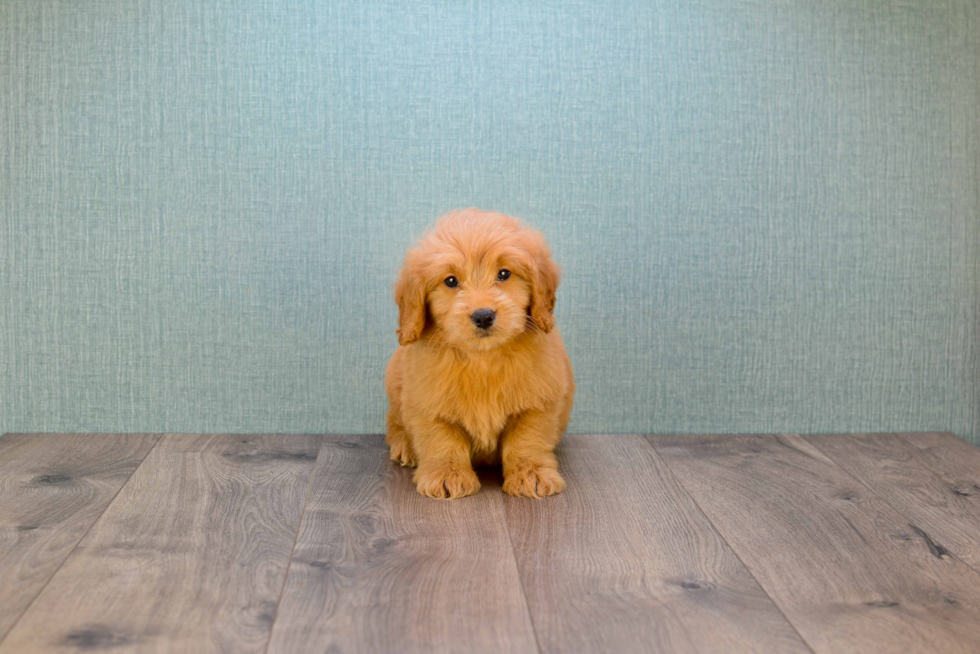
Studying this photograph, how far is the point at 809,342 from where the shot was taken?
2666 mm

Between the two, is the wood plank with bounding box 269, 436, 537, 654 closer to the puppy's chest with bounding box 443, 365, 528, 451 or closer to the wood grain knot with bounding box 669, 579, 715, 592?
the puppy's chest with bounding box 443, 365, 528, 451

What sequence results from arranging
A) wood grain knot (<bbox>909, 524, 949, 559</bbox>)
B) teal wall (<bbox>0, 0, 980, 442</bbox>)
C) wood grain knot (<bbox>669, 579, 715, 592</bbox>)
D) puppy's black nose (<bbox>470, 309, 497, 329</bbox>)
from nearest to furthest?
wood grain knot (<bbox>669, 579, 715, 592</bbox>)
wood grain knot (<bbox>909, 524, 949, 559</bbox>)
puppy's black nose (<bbox>470, 309, 497, 329</bbox>)
teal wall (<bbox>0, 0, 980, 442</bbox>)

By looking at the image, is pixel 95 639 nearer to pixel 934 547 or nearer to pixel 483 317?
pixel 483 317

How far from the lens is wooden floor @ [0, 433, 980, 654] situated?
147cm

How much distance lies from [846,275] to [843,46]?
0.65 meters

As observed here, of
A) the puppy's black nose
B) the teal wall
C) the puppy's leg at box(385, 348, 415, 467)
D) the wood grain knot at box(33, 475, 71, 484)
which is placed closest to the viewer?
the puppy's black nose

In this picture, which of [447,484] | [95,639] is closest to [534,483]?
[447,484]

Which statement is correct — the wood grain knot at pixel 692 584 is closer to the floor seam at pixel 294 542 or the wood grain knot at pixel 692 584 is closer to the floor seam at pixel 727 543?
the floor seam at pixel 727 543

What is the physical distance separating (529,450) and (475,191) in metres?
0.79

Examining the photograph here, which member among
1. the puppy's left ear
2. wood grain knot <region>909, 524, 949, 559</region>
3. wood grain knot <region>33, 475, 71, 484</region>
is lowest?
wood grain knot <region>33, 475, 71, 484</region>

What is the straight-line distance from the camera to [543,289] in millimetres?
2068

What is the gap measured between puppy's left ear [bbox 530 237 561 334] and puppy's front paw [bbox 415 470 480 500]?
39 cm

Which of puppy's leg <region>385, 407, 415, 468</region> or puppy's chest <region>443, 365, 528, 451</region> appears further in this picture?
puppy's leg <region>385, 407, 415, 468</region>

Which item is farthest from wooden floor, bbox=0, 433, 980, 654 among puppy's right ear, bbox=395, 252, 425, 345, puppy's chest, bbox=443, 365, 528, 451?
puppy's right ear, bbox=395, 252, 425, 345
